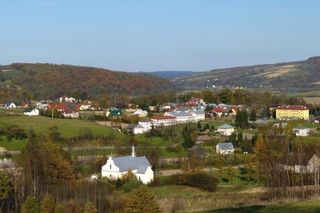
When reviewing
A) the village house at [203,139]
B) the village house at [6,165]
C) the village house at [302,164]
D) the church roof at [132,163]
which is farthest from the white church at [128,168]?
the village house at [203,139]

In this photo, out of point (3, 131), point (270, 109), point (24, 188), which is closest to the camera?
point (24, 188)

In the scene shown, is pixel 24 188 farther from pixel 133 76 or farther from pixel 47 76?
pixel 133 76

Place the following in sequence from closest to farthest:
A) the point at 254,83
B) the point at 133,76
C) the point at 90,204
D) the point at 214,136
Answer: the point at 90,204 < the point at 214,136 < the point at 133,76 < the point at 254,83

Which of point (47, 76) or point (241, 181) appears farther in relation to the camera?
point (47, 76)

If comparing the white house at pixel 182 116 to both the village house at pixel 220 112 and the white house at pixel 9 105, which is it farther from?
the white house at pixel 9 105

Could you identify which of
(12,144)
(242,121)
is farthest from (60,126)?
(242,121)

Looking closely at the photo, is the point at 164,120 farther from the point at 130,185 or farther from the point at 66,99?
the point at 130,185

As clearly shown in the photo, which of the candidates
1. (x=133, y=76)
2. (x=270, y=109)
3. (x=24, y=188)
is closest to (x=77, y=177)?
(x=24, y=188)
